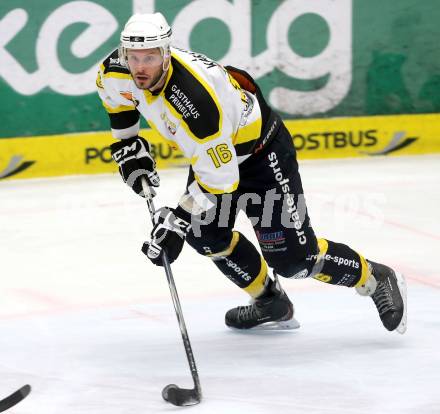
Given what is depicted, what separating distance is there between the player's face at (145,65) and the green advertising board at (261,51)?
3786 mm

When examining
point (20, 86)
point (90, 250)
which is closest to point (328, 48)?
point (20, 86)

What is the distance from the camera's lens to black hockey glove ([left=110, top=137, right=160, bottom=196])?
4.00 metres

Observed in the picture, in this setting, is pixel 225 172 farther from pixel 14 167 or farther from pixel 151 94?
pixel 14 167

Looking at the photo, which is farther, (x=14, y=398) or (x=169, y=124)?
(x=169, y=124)

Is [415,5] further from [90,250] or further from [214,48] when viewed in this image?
[90,250]

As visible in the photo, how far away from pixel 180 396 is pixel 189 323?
96 cm

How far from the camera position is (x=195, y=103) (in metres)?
3.42

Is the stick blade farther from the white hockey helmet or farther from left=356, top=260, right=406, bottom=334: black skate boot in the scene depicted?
the white hockey helmet

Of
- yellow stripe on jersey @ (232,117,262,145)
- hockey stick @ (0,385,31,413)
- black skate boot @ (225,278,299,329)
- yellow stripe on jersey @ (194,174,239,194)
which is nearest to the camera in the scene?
hockey stick @ (0,385,31,413)

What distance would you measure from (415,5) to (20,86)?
2934 mm

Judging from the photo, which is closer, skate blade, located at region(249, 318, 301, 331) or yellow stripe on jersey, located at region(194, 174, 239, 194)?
yellow stripe on jersey, located at region(194, 174, 239, 194)

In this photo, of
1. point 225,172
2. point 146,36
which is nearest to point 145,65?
point 146,36

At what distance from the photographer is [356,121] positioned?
7.89 meters

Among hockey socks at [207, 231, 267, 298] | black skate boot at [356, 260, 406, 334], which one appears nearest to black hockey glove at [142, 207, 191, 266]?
hockey socks at [207, 231, 267, 298]
